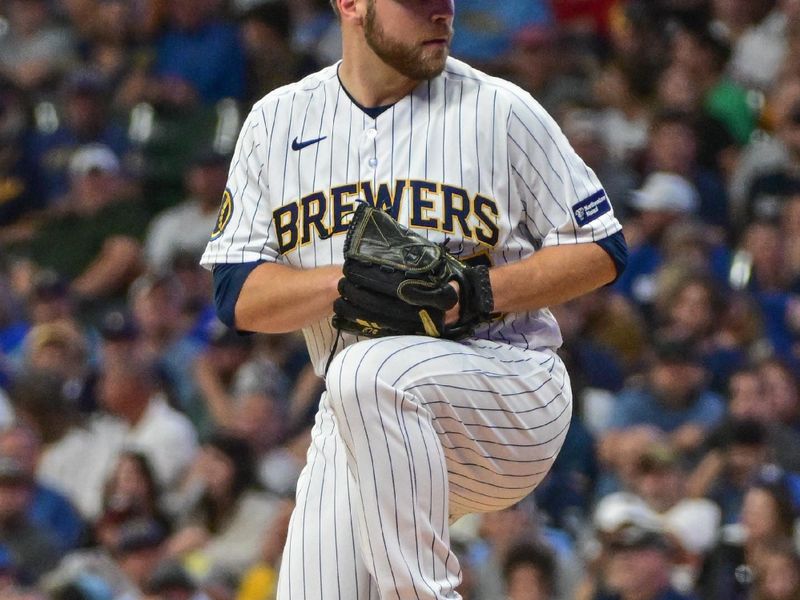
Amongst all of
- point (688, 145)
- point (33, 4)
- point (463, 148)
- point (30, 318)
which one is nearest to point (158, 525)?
point (30, 318)

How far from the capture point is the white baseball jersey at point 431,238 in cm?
305

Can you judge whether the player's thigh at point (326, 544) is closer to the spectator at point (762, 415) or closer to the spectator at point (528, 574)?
the spectator at point (528, 574)

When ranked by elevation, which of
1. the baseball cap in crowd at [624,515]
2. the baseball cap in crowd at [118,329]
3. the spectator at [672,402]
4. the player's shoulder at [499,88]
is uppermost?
the player's shoulder at [499,88]

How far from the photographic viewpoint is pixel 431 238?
10.7ft

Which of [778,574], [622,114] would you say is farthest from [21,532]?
[622,114]

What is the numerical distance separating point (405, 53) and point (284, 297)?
594mm

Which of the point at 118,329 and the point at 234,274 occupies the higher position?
the point at 234,274

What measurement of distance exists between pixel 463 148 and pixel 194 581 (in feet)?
10.0

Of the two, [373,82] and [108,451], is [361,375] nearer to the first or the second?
[373,82]

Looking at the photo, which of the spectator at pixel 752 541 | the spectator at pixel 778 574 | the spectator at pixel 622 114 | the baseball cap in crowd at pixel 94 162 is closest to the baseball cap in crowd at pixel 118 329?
the baseball cap in crowd at pixel 94 162

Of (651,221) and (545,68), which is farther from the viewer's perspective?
(545,68)

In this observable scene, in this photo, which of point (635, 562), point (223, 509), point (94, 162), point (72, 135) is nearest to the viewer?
point (635, 562)

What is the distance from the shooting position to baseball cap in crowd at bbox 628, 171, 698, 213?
7043 mm

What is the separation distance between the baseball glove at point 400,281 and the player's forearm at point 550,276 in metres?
0.07
